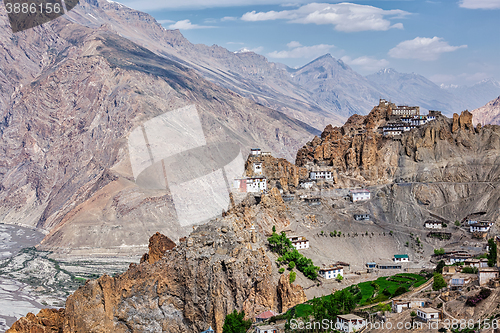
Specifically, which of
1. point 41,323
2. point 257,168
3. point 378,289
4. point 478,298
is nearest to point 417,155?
point 257,168

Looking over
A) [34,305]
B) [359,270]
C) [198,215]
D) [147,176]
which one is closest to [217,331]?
[359,270]

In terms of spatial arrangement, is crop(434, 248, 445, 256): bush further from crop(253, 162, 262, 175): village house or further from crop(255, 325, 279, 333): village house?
crop(255, 325, 279, 333): village house

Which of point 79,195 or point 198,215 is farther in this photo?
point 79,195

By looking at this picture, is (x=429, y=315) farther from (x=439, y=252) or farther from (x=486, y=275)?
(x=439, y=252)

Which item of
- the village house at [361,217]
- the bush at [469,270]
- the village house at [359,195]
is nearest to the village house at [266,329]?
the bush at [469,270]

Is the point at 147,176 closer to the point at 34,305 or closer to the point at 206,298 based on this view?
the point at 34,305

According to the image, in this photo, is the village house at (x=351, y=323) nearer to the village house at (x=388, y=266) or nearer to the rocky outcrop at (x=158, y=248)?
the rocky outcrop at (x=158, y=248)
